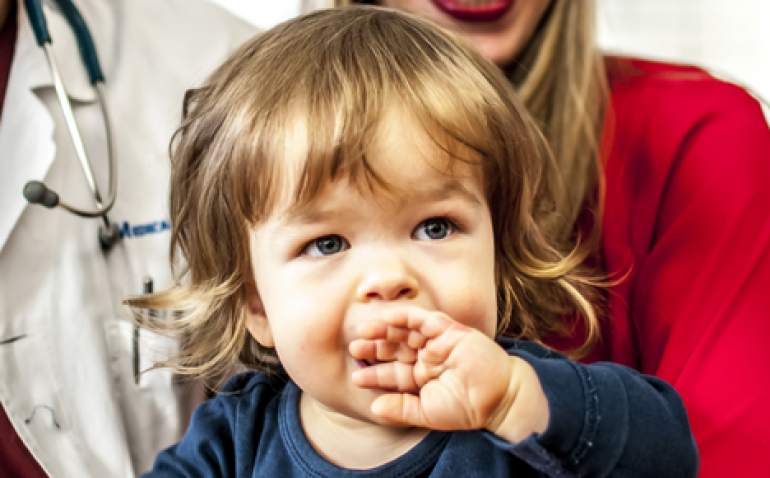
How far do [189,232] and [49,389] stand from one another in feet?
0.94

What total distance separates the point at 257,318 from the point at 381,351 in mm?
242

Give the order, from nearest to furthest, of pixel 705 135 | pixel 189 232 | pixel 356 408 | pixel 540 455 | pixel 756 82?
pixel 540 455 → pixel 356 408 → pixel 189 232 → pixel 705 135 → pixel 756 82

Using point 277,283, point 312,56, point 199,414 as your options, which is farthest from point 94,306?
point 312,56

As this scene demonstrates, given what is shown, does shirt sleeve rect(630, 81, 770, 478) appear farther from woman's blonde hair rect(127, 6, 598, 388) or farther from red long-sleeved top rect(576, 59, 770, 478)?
woman's blonde hair rect(127, 6, 598, 388)

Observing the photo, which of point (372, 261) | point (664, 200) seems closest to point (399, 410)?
point (372, 261)

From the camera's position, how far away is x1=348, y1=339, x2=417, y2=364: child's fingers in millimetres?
690

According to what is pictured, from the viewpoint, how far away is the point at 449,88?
0.78 meters

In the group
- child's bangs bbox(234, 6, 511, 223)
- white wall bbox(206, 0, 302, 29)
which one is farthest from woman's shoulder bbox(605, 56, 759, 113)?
white wall bbox(206, 0, 302, 29)

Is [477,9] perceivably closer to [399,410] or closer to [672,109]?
[672,109]

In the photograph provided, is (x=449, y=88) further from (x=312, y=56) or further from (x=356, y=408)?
(x=356, y=408)

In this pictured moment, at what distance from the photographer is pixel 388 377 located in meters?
0.70

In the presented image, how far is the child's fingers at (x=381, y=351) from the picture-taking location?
690mm

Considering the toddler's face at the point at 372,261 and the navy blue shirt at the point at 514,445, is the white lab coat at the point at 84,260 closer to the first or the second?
the navy blue shirt at the point at 514,445

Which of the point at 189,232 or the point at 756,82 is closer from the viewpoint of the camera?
the point at 189,232
